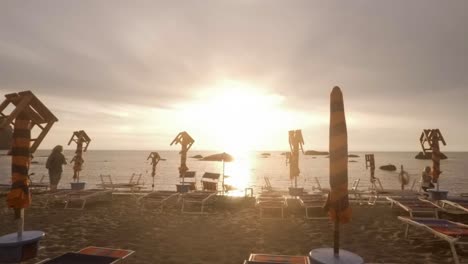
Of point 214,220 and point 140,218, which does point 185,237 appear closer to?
point 214,220

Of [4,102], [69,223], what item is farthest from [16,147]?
[69,223]

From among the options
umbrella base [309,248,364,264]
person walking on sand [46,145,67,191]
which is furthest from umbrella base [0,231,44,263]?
person walking on sand [46,145,67,191]

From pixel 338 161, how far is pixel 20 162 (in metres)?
5.07

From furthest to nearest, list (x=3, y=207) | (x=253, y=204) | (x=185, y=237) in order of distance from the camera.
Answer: (x=253, y=204), (x=3, y=207), (x=185, y=237)

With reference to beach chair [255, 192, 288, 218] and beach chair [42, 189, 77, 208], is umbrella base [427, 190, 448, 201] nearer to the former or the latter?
beach chair [255, 192, 288, 218]

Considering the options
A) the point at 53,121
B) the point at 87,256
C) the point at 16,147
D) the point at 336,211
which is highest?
the point at 53,121

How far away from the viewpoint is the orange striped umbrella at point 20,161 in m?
5.30

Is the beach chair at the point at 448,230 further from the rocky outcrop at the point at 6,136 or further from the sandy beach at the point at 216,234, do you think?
the rocky outcrop at the point at 6,136

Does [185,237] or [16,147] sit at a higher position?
[16,147]

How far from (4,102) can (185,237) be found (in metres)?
5.44

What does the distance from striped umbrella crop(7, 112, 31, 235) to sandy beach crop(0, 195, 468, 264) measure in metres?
2.19

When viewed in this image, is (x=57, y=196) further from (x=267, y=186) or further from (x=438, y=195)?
(x=438, y=195)

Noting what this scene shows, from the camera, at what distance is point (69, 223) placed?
1031 centimetres

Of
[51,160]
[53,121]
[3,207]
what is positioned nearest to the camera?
[53,121]
